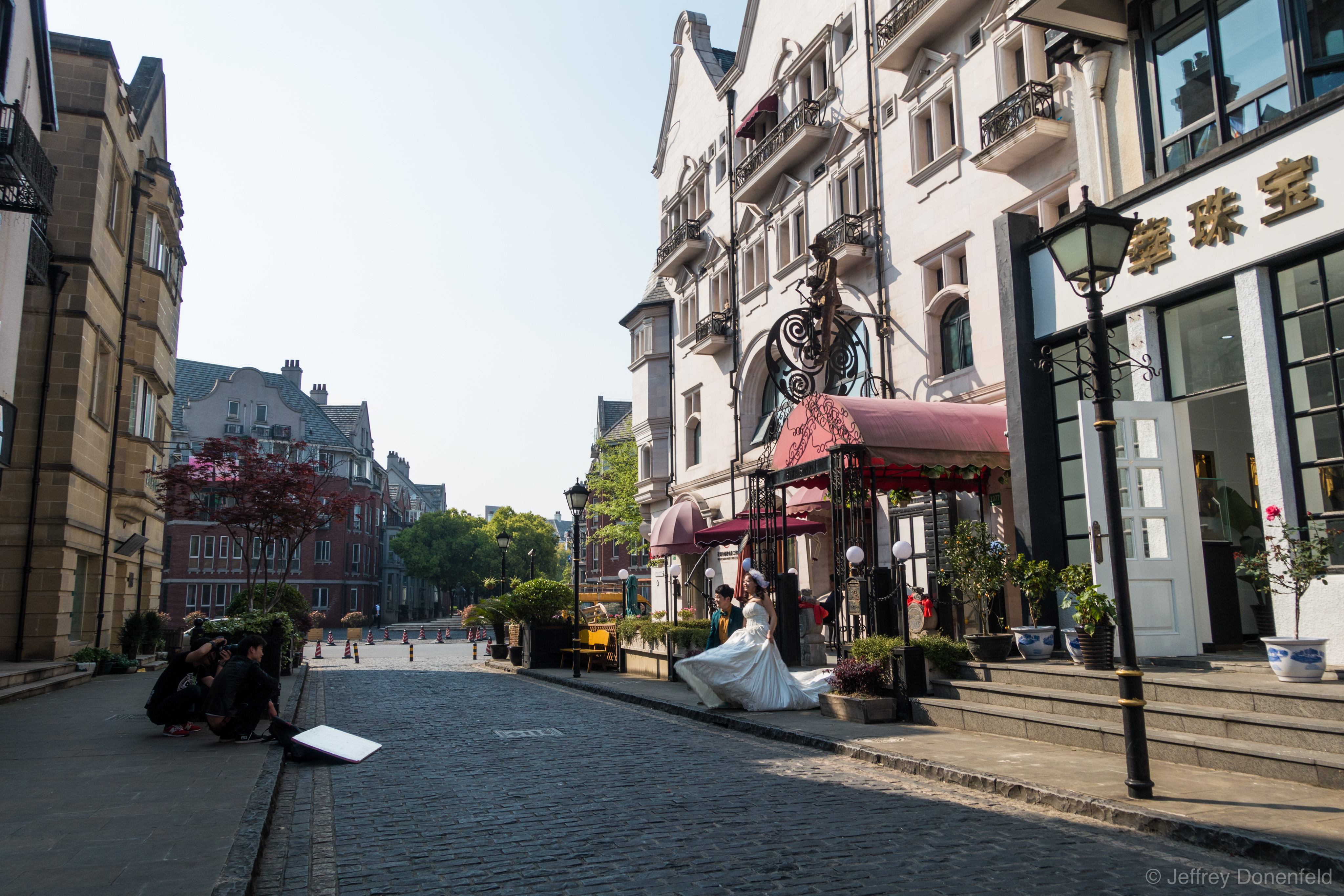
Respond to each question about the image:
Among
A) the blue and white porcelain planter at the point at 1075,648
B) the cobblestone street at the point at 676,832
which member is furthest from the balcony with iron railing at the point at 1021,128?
the cobblestone street at the point at 676,832

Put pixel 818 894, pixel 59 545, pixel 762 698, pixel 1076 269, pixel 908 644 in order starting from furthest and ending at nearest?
pixel 59 545 < pixel 762 698 < pixel 908 644 < pixel 1076 269 < pixel 818 894

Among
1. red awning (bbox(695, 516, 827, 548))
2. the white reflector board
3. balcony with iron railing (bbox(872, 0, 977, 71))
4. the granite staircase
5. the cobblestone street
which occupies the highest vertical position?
balcony with iron railing (bbox(872, 0, 977, 71))

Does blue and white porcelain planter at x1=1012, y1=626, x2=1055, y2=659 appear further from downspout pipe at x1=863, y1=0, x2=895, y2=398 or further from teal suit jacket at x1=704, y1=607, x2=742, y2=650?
downspout pipe at x1=863, y1=0, x2=895, y2=398

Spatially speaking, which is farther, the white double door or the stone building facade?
the stone building facade

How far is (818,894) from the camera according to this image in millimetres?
4797

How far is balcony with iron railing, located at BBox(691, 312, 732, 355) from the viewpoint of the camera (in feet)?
92.2

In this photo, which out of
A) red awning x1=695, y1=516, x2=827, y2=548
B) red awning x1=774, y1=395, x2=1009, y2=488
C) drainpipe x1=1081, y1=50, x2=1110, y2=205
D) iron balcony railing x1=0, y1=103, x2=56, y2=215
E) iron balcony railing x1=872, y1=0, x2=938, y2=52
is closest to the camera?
drainpipe x1=1081, y1=50, x2=1110, y2=205

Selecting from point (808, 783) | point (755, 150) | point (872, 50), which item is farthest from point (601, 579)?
point (808, 783)

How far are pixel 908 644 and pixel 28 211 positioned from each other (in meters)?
14.7

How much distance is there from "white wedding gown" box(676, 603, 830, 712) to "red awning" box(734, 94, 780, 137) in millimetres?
17296

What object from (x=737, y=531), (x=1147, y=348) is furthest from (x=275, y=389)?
(x=1147, y=348)

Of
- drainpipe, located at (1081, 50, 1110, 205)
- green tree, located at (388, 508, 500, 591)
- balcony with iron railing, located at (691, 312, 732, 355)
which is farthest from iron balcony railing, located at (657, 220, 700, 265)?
green tree, located at (388, 508, 500, 591)

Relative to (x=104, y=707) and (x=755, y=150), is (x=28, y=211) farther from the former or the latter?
(x=755, y=150)

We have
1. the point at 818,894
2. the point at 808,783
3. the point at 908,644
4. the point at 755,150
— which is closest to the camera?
the point at 818,894
